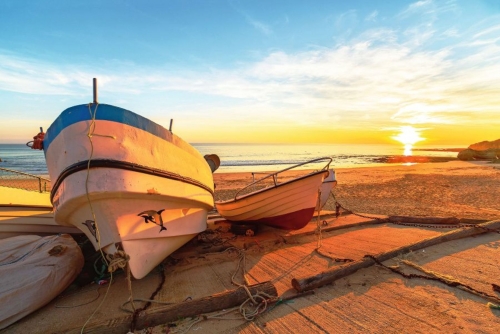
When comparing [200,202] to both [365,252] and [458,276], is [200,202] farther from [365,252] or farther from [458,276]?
[458,276]

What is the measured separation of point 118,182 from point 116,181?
28 mm

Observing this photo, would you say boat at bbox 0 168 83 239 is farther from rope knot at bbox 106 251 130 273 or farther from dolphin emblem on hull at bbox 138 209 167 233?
rope knot at bbox 106 251 130 273

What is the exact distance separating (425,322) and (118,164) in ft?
13.4

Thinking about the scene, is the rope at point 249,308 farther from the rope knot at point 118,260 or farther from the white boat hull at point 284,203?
the white boat hull at point 284,203

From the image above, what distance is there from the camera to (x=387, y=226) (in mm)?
7316

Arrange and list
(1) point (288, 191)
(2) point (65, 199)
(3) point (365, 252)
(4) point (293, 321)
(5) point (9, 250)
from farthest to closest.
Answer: (1) point (288, 191), (3) point (365, 252), (5) point (9, 250), (2) point (65, 199), (4) point (293, 321)

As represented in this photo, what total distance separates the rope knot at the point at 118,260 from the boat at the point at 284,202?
3.10 meters

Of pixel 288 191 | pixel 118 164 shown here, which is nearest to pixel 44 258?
pixel 118 164

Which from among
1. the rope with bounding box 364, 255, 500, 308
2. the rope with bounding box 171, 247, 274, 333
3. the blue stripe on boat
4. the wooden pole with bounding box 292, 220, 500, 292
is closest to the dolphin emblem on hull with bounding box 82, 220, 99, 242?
the blue stripe on boat

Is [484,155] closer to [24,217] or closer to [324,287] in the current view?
[324,287]

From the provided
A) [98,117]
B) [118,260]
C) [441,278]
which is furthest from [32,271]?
[441,278]

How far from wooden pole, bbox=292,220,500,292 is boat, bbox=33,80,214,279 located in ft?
7.31

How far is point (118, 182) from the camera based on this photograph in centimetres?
378

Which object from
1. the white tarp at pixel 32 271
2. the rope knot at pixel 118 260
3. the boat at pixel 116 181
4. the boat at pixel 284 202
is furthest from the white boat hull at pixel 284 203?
the white tarp at pixel 32 271
